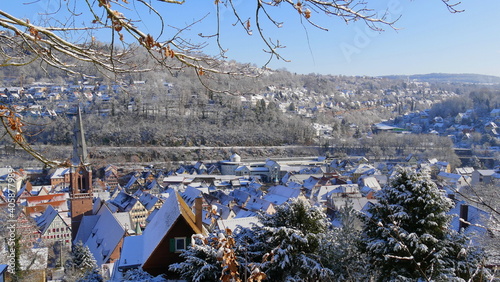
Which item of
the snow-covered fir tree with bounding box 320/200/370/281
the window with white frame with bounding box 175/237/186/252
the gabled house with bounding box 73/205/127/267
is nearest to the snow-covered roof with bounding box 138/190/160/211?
the gabled house with bounding box 73/205/127/267

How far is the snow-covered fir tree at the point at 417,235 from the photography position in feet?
15.4

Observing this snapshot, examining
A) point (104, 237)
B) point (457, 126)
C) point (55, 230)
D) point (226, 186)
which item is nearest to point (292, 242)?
point (104, 237)

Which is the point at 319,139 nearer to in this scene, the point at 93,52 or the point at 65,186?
the point at 65,186

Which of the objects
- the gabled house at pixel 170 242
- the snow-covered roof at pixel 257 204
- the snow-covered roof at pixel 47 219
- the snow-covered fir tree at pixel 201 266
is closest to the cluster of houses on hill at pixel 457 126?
the snow-covered roof at pixel 257 204

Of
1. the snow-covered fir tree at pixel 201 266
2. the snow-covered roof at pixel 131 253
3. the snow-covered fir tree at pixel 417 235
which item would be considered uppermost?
the snow-covered fir tree at pixel 417 235

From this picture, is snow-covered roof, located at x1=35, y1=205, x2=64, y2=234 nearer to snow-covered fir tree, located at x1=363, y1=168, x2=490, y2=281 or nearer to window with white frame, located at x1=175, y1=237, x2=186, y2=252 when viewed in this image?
window with white frame, located at x1=175, y1=237, x2=186, y2=252

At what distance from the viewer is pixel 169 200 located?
288 inches

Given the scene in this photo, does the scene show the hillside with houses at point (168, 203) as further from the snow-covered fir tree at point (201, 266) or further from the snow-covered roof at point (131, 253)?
the snow-covered fir tree at point (201, 266)

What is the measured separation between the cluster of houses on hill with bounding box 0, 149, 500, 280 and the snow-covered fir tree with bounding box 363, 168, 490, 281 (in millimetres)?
322

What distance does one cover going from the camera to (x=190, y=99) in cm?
4916

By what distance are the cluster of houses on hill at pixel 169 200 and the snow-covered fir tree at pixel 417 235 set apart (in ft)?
1.06

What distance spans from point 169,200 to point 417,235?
175 inches

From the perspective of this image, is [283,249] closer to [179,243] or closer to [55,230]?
[179,243]

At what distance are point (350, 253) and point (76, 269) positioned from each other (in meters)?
8.55
